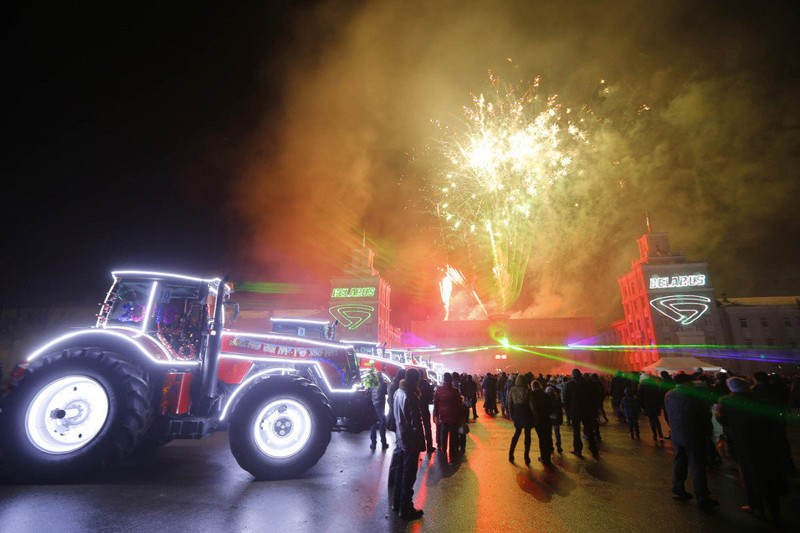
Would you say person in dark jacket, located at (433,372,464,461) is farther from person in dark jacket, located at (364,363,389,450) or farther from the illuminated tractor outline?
the illuminated tractor outline

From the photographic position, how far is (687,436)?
511 centimetres

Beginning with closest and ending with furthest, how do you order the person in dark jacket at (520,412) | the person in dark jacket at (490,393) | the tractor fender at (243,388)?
1. the tractor fender at (243,388)
2. the person in dark jacket at (520,412)
3. the person in dark jacket at (490,393)

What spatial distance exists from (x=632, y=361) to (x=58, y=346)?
248 ft

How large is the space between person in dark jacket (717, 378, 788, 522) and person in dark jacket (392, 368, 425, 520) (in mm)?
4210

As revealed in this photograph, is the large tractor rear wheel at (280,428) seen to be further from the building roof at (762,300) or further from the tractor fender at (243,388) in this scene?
the building roof at (762,300)

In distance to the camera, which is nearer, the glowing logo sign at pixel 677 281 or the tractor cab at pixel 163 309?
the tractor cab at pixel 163 309

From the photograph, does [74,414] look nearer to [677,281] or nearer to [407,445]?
[407,445]

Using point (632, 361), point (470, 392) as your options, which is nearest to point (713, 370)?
point (470, 392)

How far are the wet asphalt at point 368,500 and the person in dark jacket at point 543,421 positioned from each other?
0.30m

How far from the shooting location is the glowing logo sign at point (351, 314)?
7194 cm

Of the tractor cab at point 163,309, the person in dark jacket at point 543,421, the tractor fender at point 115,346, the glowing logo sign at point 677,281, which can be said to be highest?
the glowing logo sign at point 677,281

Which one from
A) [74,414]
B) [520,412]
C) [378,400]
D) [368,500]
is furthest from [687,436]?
[74,414]

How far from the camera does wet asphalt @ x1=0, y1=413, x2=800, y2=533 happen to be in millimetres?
3980

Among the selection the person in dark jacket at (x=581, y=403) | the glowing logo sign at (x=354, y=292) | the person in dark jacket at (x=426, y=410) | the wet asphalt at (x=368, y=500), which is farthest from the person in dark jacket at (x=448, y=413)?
the glowing logo sign at (x=354, y=292)
